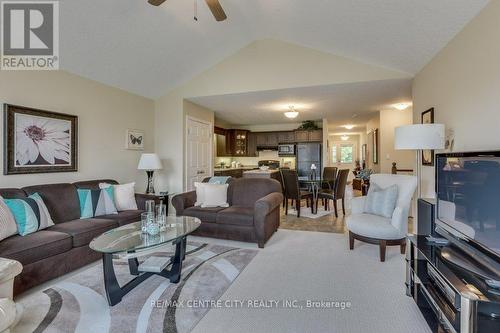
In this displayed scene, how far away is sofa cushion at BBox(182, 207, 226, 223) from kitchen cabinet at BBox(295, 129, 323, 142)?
15.5 ft

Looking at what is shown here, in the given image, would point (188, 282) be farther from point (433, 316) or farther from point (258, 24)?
point (258, 24)

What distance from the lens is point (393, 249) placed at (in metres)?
3.30

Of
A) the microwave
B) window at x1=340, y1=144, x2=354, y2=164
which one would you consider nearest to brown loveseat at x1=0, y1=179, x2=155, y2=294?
the microwave

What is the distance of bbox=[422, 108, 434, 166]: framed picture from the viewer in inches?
127

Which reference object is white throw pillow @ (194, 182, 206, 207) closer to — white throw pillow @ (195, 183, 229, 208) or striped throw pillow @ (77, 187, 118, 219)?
white throw pillow @ (195, 183, 229, 208)

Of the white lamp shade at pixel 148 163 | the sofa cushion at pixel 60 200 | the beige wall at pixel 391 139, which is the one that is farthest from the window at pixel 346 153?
the sofa cushion at pixel 60 200

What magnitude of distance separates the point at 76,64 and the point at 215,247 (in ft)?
10.3

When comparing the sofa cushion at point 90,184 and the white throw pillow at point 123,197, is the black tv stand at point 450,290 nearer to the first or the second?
the white throw pillow at point 123,197

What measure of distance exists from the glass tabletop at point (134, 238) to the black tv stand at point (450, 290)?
200 cm

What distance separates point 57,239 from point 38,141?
1487 mm

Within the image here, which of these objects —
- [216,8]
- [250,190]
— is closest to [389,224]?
[250,190]

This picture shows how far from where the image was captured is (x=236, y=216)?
11.4 ft

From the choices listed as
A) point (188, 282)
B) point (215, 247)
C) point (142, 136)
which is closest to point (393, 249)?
point (215, 247)

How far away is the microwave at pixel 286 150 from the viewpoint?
810cm
